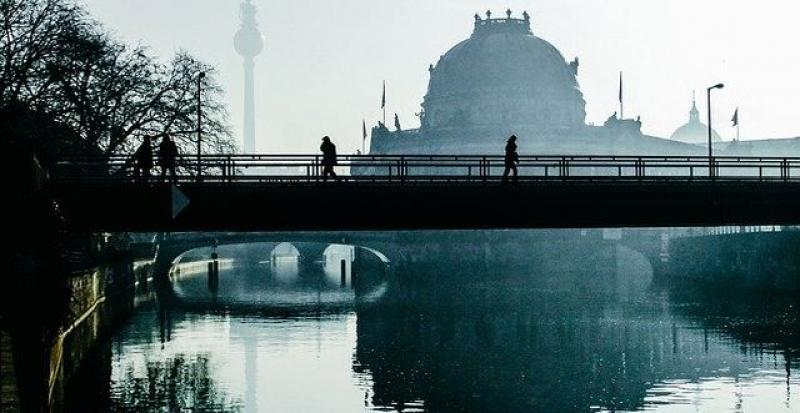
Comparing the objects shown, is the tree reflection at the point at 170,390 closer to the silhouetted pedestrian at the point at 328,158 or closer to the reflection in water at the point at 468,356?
the reflection in water at the point at 468,356

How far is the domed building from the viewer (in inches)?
6998

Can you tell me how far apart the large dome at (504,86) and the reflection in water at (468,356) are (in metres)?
97.3

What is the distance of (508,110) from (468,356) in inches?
5203

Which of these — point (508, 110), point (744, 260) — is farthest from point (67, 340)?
point (508, 110)

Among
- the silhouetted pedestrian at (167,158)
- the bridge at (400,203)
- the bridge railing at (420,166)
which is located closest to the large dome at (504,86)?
the bridge railing at (420,166)

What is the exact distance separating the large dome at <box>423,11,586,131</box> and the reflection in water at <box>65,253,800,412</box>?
97.3 metres

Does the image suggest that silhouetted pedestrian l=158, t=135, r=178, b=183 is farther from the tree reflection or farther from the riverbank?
the tree reflection

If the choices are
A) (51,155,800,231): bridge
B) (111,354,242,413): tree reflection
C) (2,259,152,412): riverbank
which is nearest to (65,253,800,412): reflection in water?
(111,354,242,413): tree reflection

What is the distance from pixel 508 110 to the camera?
18112 cm

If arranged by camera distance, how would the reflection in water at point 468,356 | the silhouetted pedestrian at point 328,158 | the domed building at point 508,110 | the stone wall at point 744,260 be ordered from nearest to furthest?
the reflection in water at point 468,356 < the silhouetted pedestrian at point 328,158 < the stone wall at point 744,260 < the domed building at point 508,110

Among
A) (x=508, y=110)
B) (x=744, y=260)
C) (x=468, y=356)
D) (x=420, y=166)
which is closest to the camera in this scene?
(x=420, y=166)

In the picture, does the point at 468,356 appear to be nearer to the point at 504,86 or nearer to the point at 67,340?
the point at 67,340

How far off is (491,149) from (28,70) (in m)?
119

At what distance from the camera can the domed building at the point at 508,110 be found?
583ft
